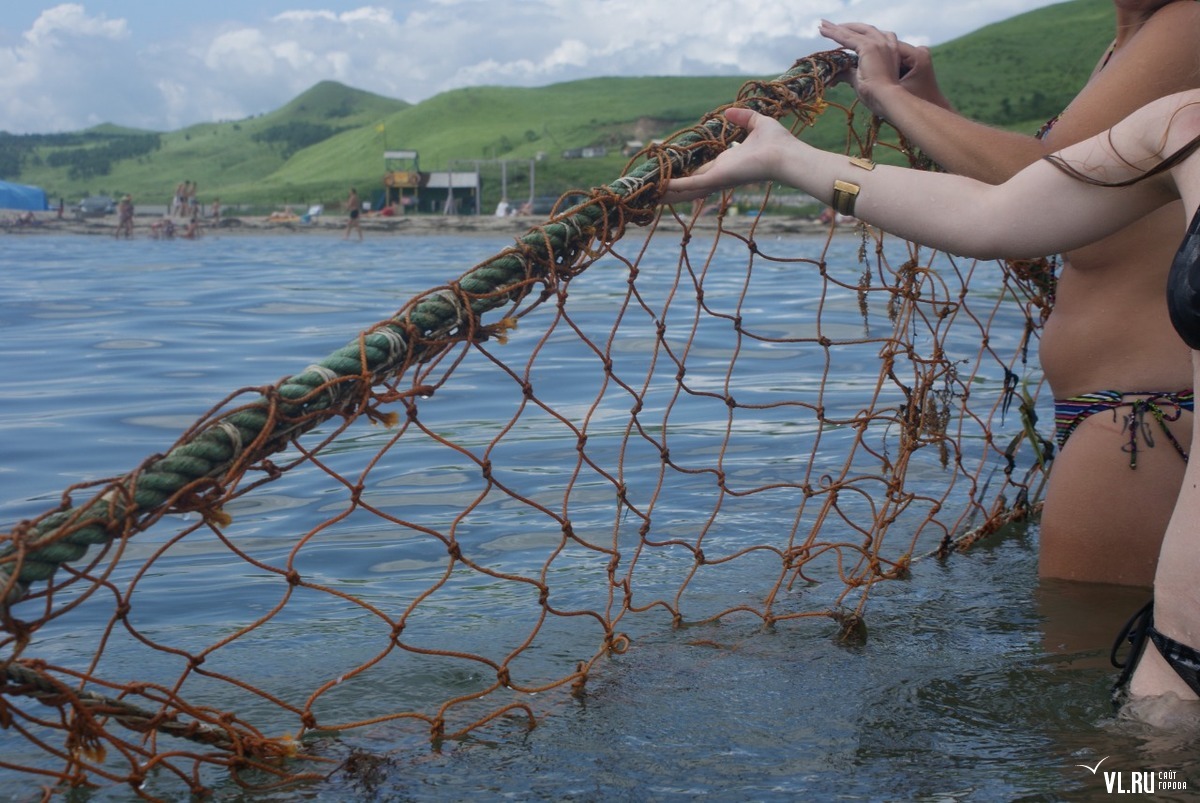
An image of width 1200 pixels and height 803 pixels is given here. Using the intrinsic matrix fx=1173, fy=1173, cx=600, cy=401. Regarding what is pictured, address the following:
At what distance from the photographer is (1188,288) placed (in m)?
1.87

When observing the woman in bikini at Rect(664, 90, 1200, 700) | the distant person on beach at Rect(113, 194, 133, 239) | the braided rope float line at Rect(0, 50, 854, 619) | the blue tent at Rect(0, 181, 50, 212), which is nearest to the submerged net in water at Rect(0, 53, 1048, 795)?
Result: the braided rope float line at Rect(0, 50, 854, 619)

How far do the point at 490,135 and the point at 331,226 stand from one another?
61176mm

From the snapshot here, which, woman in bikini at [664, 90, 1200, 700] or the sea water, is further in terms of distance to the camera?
the sea water

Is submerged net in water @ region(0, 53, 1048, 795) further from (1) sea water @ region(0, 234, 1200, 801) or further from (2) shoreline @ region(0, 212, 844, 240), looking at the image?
(2) shoreline @ region(0, 212, 844, 240)

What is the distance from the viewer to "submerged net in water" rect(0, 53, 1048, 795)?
214 cm

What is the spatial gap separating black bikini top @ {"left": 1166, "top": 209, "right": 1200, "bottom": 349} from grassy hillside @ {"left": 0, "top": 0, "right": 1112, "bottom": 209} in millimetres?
69859

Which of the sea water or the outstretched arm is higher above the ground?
the outstretched arm

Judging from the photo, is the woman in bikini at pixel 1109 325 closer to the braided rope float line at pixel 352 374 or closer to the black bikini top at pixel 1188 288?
the braided rope float line at pixel 352 374

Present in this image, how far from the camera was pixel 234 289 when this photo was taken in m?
16.3

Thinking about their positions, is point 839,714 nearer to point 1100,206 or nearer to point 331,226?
point 1100,206

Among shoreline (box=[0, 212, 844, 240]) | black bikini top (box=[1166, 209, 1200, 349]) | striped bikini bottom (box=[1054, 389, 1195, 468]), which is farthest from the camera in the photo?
shoreline (box=[0, 212, 844, 240])

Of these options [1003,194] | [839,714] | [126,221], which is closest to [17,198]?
[126,221]

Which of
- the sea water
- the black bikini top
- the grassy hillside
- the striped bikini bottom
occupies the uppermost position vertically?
the grassy hillside

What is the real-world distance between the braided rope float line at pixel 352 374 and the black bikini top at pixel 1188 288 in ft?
3.87
